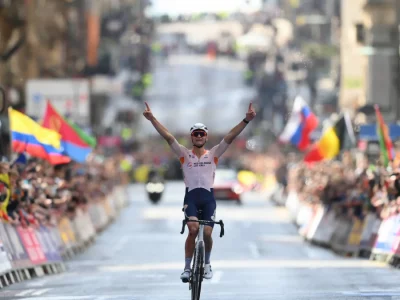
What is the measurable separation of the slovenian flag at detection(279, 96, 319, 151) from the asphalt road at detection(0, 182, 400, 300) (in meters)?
2.63

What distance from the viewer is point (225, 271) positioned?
92.0 ft

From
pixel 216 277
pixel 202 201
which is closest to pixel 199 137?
pixel 202 201

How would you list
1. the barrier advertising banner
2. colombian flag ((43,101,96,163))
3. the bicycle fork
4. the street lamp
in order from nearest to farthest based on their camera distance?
1. the bicycle fork
2. the barrier advertising banner
3. colombian flag ((43,101,96,163))
4. the street lamp

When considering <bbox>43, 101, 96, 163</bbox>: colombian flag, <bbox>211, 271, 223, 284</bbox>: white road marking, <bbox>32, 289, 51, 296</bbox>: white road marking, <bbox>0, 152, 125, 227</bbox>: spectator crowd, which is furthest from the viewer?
<bbox>43, 101, 96, 163</bbox>: colombian flag

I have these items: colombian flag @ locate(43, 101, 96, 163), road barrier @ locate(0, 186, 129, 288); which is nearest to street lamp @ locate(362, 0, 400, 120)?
road barrier @ locate(0, 186, 129, 288)

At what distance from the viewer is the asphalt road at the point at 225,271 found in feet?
→ 71.4

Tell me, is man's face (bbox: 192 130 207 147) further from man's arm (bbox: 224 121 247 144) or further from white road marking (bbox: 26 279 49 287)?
white road marking (bbox: 26 279 49 287)

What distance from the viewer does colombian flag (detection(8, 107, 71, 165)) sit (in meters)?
29.5

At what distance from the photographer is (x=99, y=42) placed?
10169cm

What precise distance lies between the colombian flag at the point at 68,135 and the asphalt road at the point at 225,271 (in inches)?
90.3

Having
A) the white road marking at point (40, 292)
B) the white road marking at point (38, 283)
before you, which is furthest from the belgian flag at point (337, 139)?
the white road marking at point (40, 292)

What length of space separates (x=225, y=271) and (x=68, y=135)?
360 inches

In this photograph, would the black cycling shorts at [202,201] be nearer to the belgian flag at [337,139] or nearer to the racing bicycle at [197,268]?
the racing bicycle at [197,268]

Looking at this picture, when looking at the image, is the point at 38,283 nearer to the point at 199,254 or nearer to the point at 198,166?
the point at 198,166
